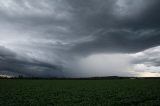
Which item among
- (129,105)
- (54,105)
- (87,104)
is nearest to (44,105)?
(54,105)

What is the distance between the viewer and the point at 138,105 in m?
22.5

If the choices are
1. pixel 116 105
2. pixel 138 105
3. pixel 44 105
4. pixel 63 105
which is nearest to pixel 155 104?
pixel 138 105

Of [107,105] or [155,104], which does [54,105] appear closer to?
[107,105]

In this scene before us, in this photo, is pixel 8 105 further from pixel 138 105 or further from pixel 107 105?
pixel 138 105

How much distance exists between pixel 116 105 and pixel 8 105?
42.6 feet

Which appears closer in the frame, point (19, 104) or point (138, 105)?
point (138, 105)

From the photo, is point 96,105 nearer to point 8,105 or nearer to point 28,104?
point 28,104

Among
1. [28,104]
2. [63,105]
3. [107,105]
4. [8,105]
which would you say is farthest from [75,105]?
[8,105]

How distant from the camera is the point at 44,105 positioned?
2384 cm

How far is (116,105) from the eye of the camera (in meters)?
23.2

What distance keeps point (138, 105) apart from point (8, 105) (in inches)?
606

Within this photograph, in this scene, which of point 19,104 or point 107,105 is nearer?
point 107,105

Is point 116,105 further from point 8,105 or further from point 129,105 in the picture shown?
point 8,105

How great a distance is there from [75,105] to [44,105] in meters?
3.81
